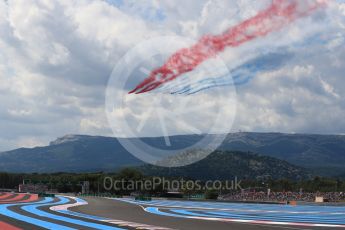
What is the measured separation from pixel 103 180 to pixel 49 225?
457 ft

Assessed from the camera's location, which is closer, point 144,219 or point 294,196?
point 144,219

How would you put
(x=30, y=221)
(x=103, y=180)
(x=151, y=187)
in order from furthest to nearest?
1. (x=103, y=180)
2. (x=151, y=187)
3. (x=30, y=221)

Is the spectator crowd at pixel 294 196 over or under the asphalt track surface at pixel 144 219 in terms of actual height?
under

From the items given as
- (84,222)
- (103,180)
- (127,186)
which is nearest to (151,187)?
(127,186)

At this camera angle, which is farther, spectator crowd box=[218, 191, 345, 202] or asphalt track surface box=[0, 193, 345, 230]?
spectator crowd box=[218, 191, 345, 202]

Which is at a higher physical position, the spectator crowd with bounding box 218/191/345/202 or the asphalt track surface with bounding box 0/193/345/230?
the asphalt track surface with bounding box 0/193/345/230

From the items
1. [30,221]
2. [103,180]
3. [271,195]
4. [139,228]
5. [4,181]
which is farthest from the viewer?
[4,181]

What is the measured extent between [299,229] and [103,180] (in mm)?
141473

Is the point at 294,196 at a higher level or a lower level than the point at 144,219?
lower

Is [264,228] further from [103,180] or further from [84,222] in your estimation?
[103,180]

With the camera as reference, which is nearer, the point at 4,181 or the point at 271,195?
the point at 271,195

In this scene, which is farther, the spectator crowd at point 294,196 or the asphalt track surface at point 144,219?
the spectator crowd at point 294,196

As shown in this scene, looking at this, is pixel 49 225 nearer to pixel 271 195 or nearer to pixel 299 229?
pixel 299 229

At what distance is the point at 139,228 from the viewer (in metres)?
21.6
